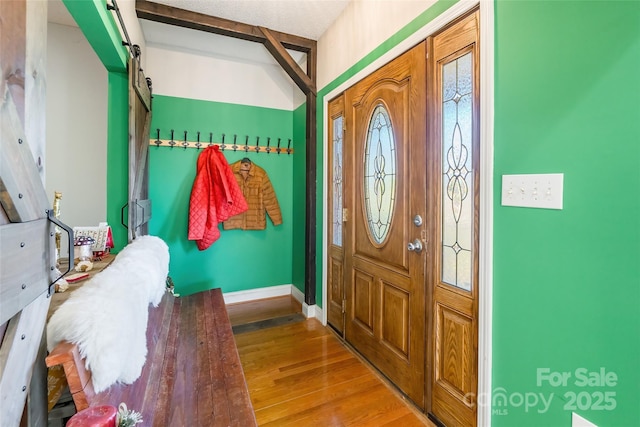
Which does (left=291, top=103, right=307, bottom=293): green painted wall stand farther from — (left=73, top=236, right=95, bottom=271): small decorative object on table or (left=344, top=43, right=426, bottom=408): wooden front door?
(left=73, top=236, right=95, bottom=271): small decorative object on table

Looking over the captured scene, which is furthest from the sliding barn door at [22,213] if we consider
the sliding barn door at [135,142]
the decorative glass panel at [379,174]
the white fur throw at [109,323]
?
the decorative glass panel at [379,174]

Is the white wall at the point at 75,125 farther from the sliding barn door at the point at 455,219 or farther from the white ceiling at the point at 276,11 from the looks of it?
the sliding barn door at the point at 455,219

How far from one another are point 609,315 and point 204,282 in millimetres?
3123

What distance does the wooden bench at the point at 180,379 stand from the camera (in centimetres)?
84

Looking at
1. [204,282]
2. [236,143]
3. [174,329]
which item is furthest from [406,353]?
[236,143]

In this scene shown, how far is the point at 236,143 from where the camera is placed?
3.15 meters

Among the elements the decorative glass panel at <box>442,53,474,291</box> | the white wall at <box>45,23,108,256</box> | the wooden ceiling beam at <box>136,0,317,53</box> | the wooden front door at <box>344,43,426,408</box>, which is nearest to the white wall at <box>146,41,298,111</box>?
the wooden ceiling beam at <box>136,0,317,53</box>

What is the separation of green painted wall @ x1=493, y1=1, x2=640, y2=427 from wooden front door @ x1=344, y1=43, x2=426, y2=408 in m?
0.45

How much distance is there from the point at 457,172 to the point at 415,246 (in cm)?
47

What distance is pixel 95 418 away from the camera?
71 centimetres

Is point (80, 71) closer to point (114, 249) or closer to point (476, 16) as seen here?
point (114, 249)

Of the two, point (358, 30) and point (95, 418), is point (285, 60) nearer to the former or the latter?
point (358, 30)

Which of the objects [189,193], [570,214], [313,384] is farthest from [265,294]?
[570,214]

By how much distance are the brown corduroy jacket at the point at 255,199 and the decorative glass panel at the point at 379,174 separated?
148cm
